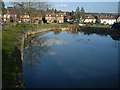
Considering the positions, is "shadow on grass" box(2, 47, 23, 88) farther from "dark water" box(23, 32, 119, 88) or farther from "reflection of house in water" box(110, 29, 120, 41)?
"reflection of house in water" box(110, 29, 120, 41)

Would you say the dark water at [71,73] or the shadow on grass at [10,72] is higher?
the shadow on grass at [10,72]

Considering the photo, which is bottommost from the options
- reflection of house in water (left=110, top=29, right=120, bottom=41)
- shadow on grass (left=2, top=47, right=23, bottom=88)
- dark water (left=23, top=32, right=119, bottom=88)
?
dark water (left=23, top=32, right=119, bottom=88)

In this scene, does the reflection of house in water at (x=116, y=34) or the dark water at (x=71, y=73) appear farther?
the reflection of house in water at (x=116, y=34)

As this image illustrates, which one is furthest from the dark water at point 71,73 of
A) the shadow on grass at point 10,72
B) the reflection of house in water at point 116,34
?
the reflection of house in water at point 116,34

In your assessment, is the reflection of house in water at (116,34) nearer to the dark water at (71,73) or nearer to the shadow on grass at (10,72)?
the dark water at (71,73)

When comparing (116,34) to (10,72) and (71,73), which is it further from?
(10,72)

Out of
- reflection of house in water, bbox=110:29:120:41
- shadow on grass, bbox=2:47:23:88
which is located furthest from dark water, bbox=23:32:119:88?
reflection of house in water, bbox=110:29:120:41

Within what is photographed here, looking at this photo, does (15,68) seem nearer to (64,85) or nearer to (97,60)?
(64,85)

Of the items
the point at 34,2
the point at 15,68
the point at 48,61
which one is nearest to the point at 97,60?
the point at 48,61

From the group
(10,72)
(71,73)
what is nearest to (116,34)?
(71,73)

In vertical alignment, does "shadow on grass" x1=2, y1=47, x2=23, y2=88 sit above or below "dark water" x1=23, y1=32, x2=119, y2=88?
above

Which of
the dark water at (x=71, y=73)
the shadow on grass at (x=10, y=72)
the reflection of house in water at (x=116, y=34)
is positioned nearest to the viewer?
the shadow on grass at (x=10, y=72)

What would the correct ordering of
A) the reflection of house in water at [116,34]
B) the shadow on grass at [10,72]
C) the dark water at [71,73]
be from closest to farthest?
1. the shadow on grass at [10,72]
2. the dark water at [71,73]
3. the reflection of house in water at [116,34]

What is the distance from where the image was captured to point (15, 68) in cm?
1121
